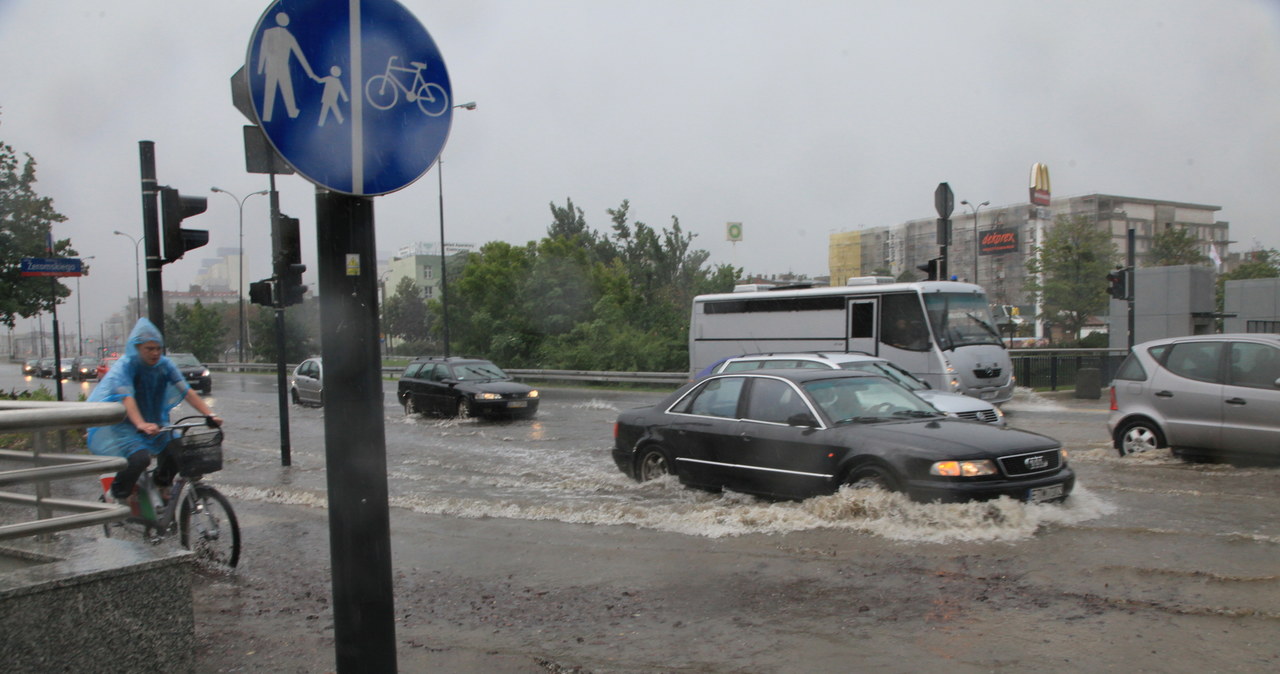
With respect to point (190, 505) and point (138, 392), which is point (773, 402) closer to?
point (190, 505)

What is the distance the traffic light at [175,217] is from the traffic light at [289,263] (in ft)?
3.92

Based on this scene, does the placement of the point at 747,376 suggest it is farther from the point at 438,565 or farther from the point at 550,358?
the point at 550,358

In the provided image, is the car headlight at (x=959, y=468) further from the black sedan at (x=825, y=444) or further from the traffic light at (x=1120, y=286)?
the traffic light at (x=1120, y=286)

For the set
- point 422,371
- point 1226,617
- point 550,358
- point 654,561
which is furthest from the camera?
point 550,358

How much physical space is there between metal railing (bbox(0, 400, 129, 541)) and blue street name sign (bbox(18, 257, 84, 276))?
1149 centimetres

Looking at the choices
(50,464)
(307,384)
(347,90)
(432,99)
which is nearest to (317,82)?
(347,90)

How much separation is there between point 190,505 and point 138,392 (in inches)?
35.4

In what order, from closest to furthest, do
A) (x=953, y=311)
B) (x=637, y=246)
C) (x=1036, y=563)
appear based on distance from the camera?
1. (x=1036, y=563)
2. (x=953, y=311)
3. (x=637, y=246)

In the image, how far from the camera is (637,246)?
162 ft

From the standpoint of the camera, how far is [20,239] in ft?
78.4

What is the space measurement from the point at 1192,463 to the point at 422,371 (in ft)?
52.3

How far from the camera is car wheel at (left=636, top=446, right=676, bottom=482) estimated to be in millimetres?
9812

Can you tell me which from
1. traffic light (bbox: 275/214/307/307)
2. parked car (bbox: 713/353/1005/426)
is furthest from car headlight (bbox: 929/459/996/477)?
traffic light (bbox: 275/214/307/307)

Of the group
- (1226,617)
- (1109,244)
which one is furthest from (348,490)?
(1109,244)
